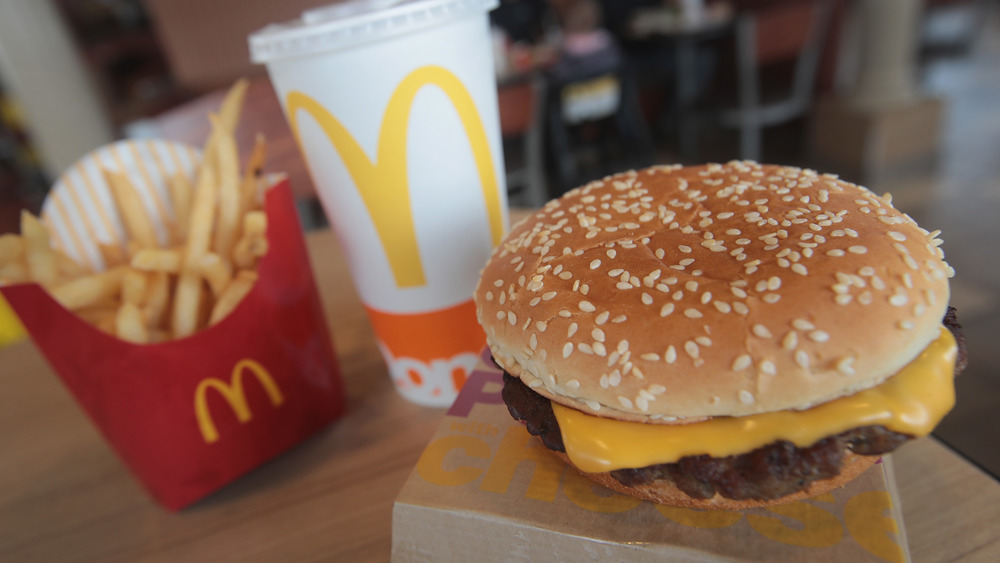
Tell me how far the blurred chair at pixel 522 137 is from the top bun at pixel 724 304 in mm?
2491

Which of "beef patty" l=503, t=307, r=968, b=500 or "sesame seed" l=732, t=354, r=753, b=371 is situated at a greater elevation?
"sesame seed" l=732, t=354, r=753, b=371

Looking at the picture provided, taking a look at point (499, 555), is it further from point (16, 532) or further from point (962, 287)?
point (962, 287)

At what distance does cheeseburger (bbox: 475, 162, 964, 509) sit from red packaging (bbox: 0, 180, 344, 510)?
54 cm

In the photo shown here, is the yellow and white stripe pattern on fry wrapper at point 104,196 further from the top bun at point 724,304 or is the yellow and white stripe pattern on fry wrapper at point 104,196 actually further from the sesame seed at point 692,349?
the sesame seed at point 692,349

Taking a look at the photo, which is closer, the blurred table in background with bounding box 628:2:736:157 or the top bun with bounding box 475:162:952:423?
the top bun with bounding box 475:162:952:423

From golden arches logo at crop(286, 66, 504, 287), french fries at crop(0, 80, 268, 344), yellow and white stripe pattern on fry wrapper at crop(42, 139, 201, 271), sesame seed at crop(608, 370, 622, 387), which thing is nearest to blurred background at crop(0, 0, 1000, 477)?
yellow and white stripe pattern on fry wrapper at crop(42, 139, 201, 271)

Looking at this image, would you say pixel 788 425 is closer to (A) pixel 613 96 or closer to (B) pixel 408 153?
(B) pixel 408 153

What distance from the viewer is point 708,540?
2.70 ft

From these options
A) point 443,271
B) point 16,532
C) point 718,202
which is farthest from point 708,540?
point 16,532

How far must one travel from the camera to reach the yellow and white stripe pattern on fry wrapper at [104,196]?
1.26 meters

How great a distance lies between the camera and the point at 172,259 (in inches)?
45.2

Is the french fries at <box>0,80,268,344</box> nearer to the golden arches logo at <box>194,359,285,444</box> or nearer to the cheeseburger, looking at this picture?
the golden arches logo at <box>194,359,285,444</box>

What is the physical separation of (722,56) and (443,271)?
26.0ft

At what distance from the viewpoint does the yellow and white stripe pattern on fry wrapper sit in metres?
1.26
